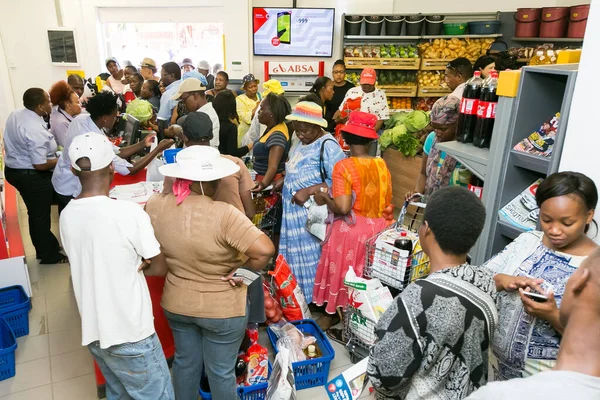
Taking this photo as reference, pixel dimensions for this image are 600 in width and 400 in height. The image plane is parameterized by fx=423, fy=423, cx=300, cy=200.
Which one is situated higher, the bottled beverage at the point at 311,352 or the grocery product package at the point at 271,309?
the grocery product package at the point at 271,309

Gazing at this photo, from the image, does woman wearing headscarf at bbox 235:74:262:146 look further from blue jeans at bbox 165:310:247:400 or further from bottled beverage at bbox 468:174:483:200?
blue jeans at bbox 165:310:247:400

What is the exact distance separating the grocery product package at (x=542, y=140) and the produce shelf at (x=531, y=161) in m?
0.02

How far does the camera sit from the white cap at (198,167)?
1.94 meters

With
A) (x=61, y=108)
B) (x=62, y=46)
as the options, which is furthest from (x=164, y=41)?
(x=61, y=108)

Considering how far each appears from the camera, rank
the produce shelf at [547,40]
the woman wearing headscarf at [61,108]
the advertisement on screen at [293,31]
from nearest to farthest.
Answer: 1. the woman wearing headscarf at [61,108]
2. the produce shelf at [547,40]
3. the advertisement on screen at [293,31]

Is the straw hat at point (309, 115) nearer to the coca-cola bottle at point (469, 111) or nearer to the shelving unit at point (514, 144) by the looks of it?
the coca-cola bottle at point (469, 111)

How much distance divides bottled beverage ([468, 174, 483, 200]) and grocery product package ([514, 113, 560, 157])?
0.40 meters

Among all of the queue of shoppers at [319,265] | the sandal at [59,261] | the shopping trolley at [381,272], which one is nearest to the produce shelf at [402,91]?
the queue of shoppers at [319,265]

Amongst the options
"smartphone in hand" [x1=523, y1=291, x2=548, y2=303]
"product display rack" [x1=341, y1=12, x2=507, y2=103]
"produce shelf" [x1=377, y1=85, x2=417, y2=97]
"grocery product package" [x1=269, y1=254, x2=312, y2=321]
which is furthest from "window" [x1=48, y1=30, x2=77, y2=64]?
"smartphone in hand" [x1=523, y1=291, x2=548, y2=303]

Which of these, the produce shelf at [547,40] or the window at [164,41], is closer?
the produce shelf at [547,40]

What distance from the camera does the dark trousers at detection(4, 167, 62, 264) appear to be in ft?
13.5

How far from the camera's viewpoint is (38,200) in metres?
4.22

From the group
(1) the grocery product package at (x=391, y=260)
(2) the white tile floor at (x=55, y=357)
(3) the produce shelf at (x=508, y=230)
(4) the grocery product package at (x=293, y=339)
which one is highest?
(3) the produce shelf at (x=508, y=230)

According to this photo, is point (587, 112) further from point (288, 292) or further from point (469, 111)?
point (288, 292)
